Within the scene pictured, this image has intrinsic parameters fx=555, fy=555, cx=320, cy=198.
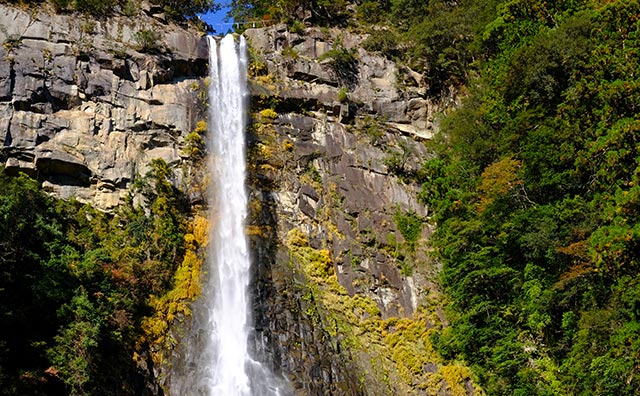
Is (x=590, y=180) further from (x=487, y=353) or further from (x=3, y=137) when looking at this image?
(x=3, y=137)

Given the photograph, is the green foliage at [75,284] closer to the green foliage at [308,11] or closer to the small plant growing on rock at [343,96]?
the small plant growing on rock at [343,96]

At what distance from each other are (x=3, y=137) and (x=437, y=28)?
1891cm

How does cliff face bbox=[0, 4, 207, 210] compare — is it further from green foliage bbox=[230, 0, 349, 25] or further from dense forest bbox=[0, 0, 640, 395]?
green foliage bbox=[230, 0, 349, 25]

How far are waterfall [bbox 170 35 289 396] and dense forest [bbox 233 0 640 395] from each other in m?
6.55

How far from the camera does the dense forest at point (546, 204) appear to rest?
15031 mm

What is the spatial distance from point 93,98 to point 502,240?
15354mm

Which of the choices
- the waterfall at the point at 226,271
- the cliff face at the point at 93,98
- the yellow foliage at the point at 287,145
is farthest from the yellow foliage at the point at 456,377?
the cliff face at the point at 93,98

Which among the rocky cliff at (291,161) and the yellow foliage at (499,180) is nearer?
the rocky cliff at (291,161)

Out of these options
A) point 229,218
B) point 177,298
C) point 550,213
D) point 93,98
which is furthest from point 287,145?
point 550,213

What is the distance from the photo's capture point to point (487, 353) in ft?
57.5

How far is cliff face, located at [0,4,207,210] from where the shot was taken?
18609 millimetres

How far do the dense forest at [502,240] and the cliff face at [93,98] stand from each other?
1.02 meters

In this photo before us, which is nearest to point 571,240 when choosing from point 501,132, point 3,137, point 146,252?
point 501,132

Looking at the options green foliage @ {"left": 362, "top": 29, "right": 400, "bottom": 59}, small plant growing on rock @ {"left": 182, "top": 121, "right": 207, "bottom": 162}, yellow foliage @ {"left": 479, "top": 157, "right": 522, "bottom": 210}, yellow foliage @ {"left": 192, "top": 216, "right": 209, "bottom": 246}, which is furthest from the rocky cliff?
yellow foliage @ {"left": 479, "top": 157, "right": 522, "bottom": 210}
